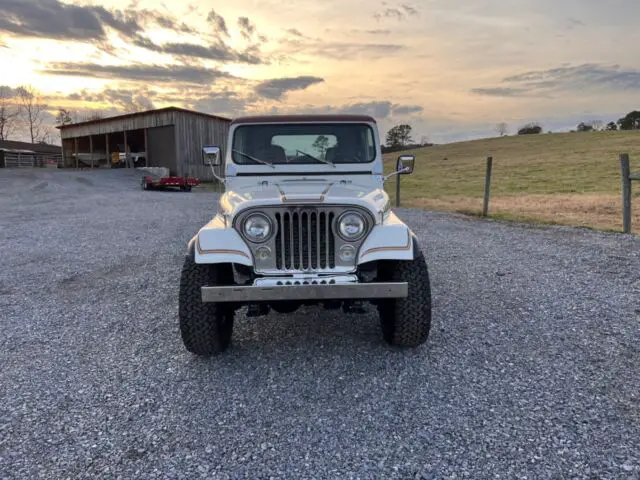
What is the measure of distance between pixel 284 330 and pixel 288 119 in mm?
2083

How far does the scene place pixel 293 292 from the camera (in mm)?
3273

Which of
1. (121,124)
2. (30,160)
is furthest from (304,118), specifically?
(30,160)

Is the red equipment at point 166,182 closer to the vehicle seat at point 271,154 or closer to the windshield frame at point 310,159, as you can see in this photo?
the windshield frame at point 310,159

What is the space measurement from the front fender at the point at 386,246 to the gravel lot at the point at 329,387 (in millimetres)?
829

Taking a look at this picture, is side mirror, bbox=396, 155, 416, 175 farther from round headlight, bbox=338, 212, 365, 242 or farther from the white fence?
the white fence

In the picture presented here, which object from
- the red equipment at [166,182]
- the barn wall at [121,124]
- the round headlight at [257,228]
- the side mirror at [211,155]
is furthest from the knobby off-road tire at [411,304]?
the barn wall at [121,124]

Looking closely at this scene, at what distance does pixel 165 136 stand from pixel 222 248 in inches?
1117

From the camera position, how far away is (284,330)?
4.40 metres

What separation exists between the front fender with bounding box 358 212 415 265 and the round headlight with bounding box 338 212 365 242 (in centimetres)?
8

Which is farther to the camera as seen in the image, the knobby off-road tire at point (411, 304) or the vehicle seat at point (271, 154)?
the vehicle seat at point (271, 154)

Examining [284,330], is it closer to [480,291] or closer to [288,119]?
[288,119]

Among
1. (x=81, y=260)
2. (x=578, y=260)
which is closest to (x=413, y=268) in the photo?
(x=578, y=260)

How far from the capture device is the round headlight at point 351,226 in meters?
3.51

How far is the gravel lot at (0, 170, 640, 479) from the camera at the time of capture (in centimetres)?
253
